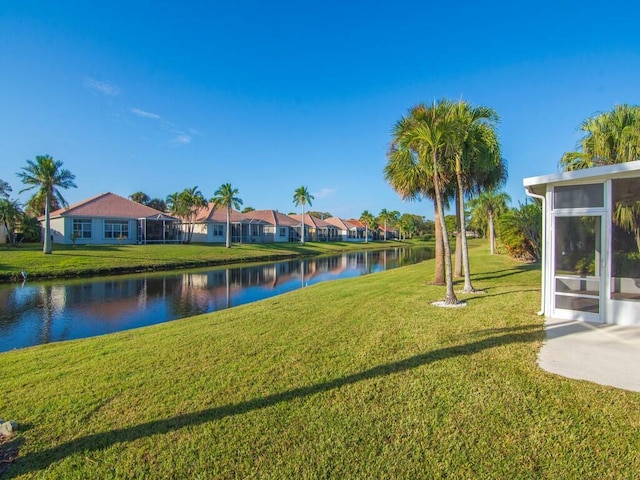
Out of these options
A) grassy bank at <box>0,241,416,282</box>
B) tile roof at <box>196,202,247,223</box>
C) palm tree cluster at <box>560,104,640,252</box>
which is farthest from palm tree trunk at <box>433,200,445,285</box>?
tile roof at <box>196,202,247,223</box>

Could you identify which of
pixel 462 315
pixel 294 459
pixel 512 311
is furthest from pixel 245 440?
pixel 512 311

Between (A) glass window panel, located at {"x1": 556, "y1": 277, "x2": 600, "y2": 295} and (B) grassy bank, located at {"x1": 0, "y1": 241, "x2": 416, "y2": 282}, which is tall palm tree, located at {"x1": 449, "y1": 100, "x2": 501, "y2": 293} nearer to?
(A) glass window panel, located at {"x1": 556, "y1": 277, "x2": 600, "y2": 295}

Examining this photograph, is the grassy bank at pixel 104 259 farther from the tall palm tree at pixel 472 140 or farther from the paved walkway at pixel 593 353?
the paved walkway at pixel 593 353

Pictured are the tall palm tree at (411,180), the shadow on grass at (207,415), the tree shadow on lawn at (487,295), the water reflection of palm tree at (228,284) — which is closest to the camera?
the shadow on grass at (207,415)

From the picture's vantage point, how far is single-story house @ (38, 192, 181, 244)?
35906 mm

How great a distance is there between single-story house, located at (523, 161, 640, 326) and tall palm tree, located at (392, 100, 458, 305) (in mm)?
2206

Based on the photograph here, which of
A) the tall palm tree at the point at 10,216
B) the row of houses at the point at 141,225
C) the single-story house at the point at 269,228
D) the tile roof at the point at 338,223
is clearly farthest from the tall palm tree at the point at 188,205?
the tile roof at the point at 338,223

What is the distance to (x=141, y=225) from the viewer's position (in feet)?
134

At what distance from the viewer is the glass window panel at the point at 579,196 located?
7.47m

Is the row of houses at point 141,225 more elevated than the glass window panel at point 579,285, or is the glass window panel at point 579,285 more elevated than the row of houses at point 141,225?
the row of houses at point 141,225

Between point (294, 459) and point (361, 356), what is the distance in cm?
255

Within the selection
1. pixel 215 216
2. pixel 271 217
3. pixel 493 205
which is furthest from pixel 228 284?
pixel 271 217

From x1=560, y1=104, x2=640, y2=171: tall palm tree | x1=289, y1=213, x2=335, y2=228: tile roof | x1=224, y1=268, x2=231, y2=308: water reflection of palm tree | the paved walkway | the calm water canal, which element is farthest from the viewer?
x1=289, y1=213, x2=335, y2=228: tile roof

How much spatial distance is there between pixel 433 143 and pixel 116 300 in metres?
13.9
